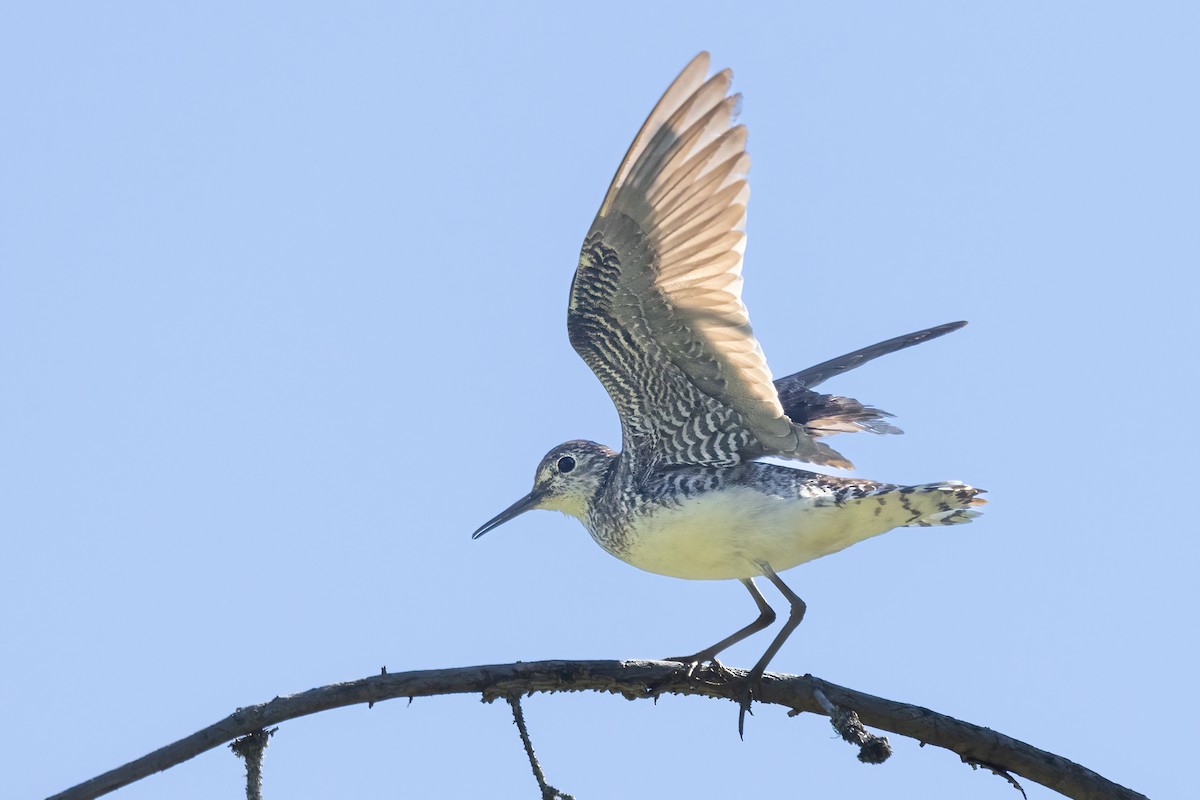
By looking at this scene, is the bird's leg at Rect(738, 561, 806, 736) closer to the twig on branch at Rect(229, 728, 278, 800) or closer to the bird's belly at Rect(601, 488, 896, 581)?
the bird's belly at Rect(601, 488, 896, 581)

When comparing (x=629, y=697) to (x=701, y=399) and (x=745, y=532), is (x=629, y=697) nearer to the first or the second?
(x=745, y=532)

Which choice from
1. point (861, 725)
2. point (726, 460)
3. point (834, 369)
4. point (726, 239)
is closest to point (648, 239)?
point (726, 239)

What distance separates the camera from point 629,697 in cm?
596

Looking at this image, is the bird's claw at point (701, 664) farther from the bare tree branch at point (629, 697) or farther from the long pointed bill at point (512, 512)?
the long pointed bill at point (512, 512)

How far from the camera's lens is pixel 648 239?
750cm

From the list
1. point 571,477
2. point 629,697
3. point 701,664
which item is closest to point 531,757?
point 629,697

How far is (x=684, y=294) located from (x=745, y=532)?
4.51 ft

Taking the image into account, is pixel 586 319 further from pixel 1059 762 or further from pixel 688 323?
pixel 1059 762

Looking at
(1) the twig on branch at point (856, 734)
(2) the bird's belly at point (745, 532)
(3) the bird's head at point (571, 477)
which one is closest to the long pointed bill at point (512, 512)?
(3) the bird's head at point (571, 477)

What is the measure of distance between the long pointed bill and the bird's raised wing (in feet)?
4.92

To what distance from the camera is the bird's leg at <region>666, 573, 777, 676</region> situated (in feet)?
24.1

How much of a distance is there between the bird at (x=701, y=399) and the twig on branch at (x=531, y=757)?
1.86 m

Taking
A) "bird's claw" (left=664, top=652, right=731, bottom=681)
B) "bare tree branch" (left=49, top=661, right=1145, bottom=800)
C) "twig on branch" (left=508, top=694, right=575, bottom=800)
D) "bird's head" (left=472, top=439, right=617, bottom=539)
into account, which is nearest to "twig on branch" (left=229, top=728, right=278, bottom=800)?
"bare tree branch" (left=49, top=661, right=1145, bottom=800)

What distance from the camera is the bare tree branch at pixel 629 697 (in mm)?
4668
